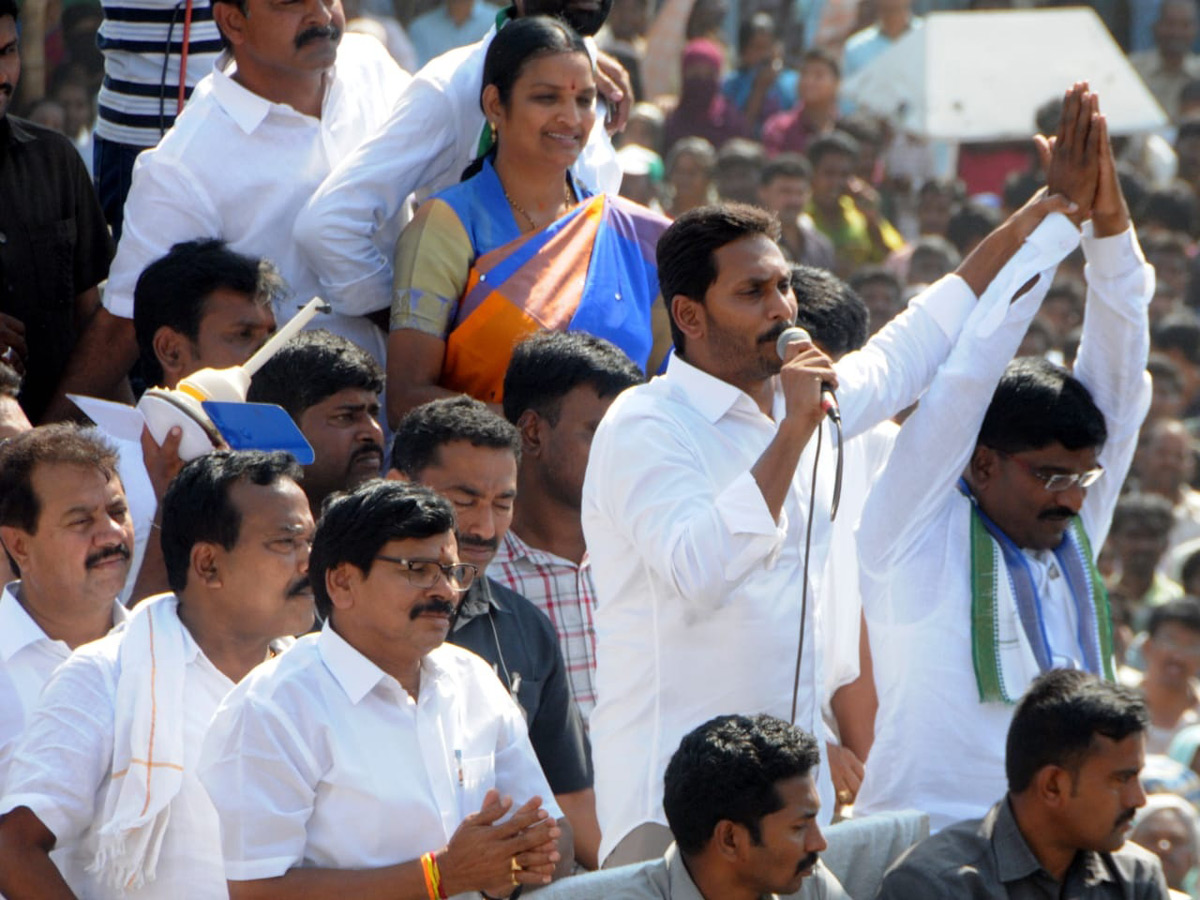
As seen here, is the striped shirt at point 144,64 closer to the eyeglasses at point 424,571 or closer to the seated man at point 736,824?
the eyeglasses at point 424,571

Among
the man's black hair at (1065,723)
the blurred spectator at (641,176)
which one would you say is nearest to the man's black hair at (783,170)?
the blurred spectator at (641,176)

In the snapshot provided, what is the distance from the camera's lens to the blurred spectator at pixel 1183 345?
37.2 feet

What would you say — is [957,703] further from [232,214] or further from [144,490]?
[232,214]

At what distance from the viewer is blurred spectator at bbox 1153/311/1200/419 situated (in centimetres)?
1135

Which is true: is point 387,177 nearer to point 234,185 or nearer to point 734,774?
point 234,185

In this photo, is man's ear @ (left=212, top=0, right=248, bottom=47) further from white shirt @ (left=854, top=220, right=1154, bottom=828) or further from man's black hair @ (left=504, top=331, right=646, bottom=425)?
white shirt @ (left=854, top=220, right=1154, bottom=828)

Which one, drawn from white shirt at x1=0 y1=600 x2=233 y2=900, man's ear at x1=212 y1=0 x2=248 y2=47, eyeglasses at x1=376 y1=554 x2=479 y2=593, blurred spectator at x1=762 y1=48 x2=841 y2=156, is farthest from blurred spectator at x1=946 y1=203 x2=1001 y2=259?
white shirt at x1=0 y1=600 x2=233 y2=900

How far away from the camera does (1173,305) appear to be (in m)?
12.0

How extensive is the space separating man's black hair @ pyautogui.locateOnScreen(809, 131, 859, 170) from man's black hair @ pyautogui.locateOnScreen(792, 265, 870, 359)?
19.4ft

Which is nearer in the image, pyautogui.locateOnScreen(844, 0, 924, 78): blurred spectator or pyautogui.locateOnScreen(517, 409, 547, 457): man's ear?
pyautogui.locateOnScreen(517, 409, 547, 457): man's ear

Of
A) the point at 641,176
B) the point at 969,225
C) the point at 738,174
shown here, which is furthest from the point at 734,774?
the point at 969,225

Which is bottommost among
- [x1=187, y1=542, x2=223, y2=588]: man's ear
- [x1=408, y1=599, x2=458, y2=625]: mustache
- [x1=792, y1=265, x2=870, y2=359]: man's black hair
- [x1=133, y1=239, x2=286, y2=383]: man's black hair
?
[x1=187, y1=542, x2=223, y2=588]: man's ear

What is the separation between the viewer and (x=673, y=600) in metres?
4.39

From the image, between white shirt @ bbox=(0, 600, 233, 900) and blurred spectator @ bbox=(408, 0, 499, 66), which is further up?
blurred spectator @ bbox=(408, 0, 499, 66)
